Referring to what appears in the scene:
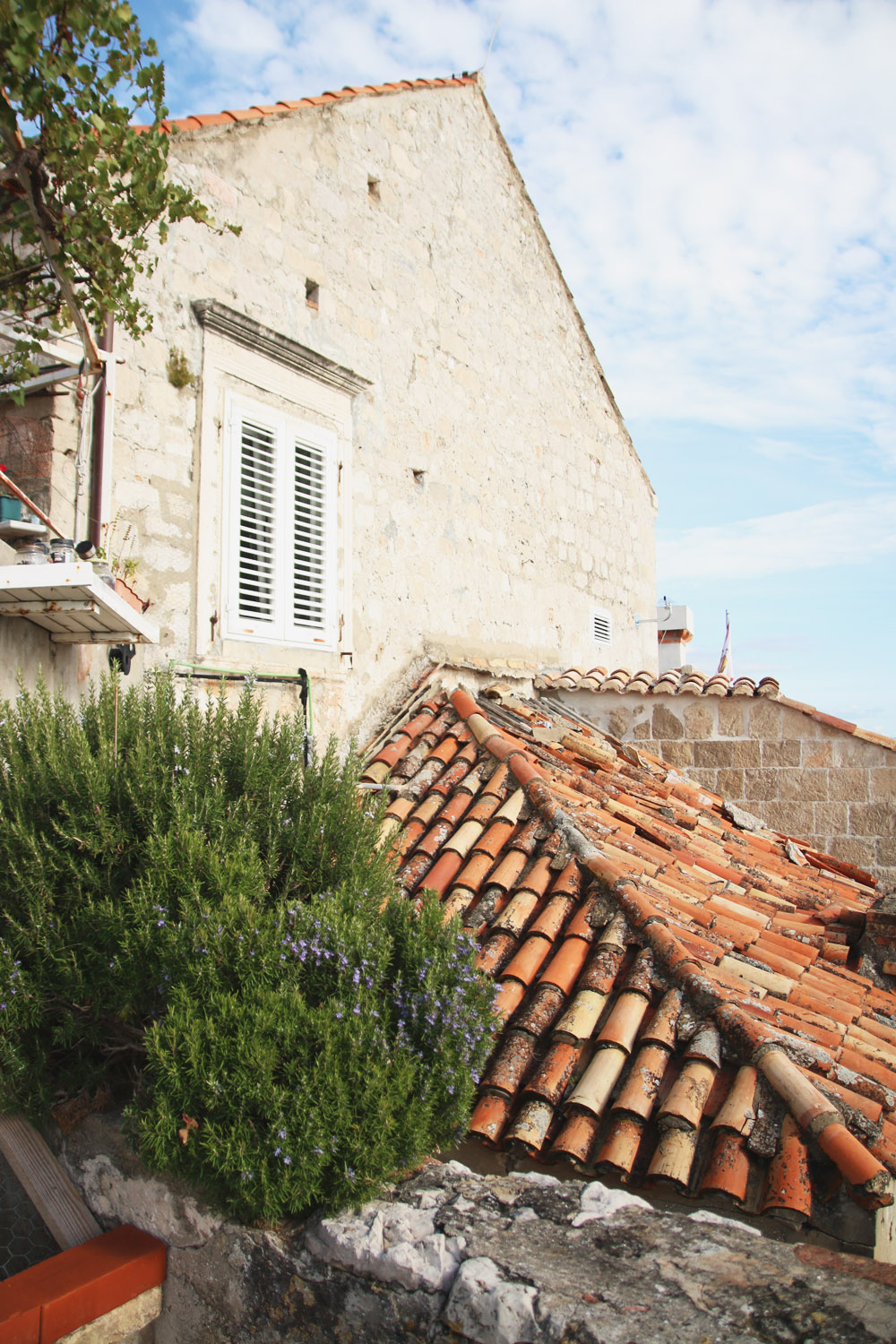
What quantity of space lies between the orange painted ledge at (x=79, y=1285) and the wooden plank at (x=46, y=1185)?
13cm

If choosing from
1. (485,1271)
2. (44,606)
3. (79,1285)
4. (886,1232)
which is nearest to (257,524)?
(44,606)

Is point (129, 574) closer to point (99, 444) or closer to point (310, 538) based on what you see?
point (99, 444)

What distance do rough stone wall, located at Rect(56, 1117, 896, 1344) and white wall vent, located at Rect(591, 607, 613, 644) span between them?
26.4 feet

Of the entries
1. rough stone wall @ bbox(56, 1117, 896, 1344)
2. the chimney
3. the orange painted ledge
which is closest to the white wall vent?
the chimney

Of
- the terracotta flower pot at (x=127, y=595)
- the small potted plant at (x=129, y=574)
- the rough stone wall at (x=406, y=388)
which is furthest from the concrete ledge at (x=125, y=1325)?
the rough stone wall at (x=406, y=388)

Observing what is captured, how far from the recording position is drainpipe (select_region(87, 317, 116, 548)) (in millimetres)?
4402

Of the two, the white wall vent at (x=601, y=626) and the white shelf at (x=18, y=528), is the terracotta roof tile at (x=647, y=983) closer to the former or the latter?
the white shelf at (x=18, y=528)

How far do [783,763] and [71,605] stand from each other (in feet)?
20.9

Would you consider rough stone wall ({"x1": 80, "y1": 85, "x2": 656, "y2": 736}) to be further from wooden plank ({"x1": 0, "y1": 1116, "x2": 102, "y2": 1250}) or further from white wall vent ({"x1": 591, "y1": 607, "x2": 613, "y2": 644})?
wooden plank ({"x1": 0, "y1": 1116, "x2": 102, "y2": 1250})

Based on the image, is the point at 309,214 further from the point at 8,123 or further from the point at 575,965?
the point at 575,965

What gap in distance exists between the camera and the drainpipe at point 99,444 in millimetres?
4402

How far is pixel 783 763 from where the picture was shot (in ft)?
26.2

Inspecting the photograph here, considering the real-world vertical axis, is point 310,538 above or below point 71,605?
above

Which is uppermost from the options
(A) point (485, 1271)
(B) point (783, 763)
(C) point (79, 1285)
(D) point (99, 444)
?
(D) point (99, 444)
